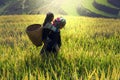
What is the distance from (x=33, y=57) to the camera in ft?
22.6

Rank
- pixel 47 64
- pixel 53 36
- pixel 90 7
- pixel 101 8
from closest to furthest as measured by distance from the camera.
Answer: pixel 47 64, pixel 53 36, pixel 101 8, pixel 90 7

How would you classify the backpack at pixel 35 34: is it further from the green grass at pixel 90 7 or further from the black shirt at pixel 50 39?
the green grass at pixel 90 7

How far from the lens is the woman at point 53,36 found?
723 centimetres

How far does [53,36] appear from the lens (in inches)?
287

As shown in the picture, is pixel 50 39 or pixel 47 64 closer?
pixel 47 64

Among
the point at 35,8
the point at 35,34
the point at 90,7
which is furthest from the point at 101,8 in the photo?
the point at 35,34

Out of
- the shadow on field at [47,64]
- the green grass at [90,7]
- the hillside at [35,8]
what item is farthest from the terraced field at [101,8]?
the shadow on field at [47,64]

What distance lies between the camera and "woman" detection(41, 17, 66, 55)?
23.7 feet

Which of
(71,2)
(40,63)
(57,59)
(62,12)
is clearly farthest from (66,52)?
(71,2)

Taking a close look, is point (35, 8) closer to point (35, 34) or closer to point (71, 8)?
point (71, 8)

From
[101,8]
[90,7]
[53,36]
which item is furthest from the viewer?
[90,7]

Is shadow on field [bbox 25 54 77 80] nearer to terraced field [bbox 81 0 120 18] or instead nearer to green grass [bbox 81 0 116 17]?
terraced field [bbox 81 0 120 18]

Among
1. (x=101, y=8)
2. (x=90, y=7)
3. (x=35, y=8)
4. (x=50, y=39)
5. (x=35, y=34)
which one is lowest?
(x=35, y=8)

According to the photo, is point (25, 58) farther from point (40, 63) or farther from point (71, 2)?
point (71, 2)
